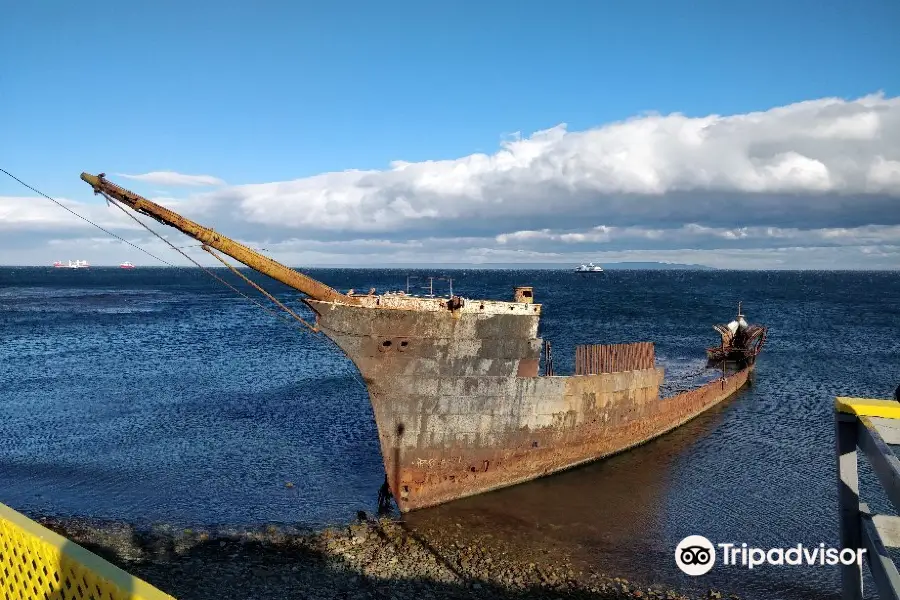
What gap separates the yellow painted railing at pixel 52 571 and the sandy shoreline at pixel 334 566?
894 cm

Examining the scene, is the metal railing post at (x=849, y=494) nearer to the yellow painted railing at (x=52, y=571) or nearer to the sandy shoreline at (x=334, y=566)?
the yellow painted railing at (x=52, y=571)

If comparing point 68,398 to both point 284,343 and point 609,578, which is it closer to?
point 284,343

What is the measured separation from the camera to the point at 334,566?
1434 centimetres

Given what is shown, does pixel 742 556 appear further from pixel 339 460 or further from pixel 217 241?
pixel 217 241

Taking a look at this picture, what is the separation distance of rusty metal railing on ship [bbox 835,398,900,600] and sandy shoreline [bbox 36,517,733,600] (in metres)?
9.67

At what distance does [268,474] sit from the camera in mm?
21031

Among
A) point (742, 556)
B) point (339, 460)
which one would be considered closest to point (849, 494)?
point (742, 556)

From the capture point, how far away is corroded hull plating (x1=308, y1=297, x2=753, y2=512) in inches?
667

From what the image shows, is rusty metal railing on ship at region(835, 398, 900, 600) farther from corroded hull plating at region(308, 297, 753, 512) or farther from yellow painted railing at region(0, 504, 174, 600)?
corroded hull plating at region(308, 297, 753, 512)

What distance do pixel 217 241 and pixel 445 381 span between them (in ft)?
25.0

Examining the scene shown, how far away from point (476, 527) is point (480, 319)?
597cm

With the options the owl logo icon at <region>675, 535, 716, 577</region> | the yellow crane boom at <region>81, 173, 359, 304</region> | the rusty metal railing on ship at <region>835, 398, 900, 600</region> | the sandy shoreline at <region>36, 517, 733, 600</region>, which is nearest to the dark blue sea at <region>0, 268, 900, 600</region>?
the owl logo icon at <region>675, 535, 716, 577</region>

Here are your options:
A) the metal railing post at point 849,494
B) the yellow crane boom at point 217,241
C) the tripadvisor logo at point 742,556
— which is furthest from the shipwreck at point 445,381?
the metal railing post at point 849,494

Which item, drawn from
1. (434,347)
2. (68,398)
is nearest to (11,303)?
(68,398)
